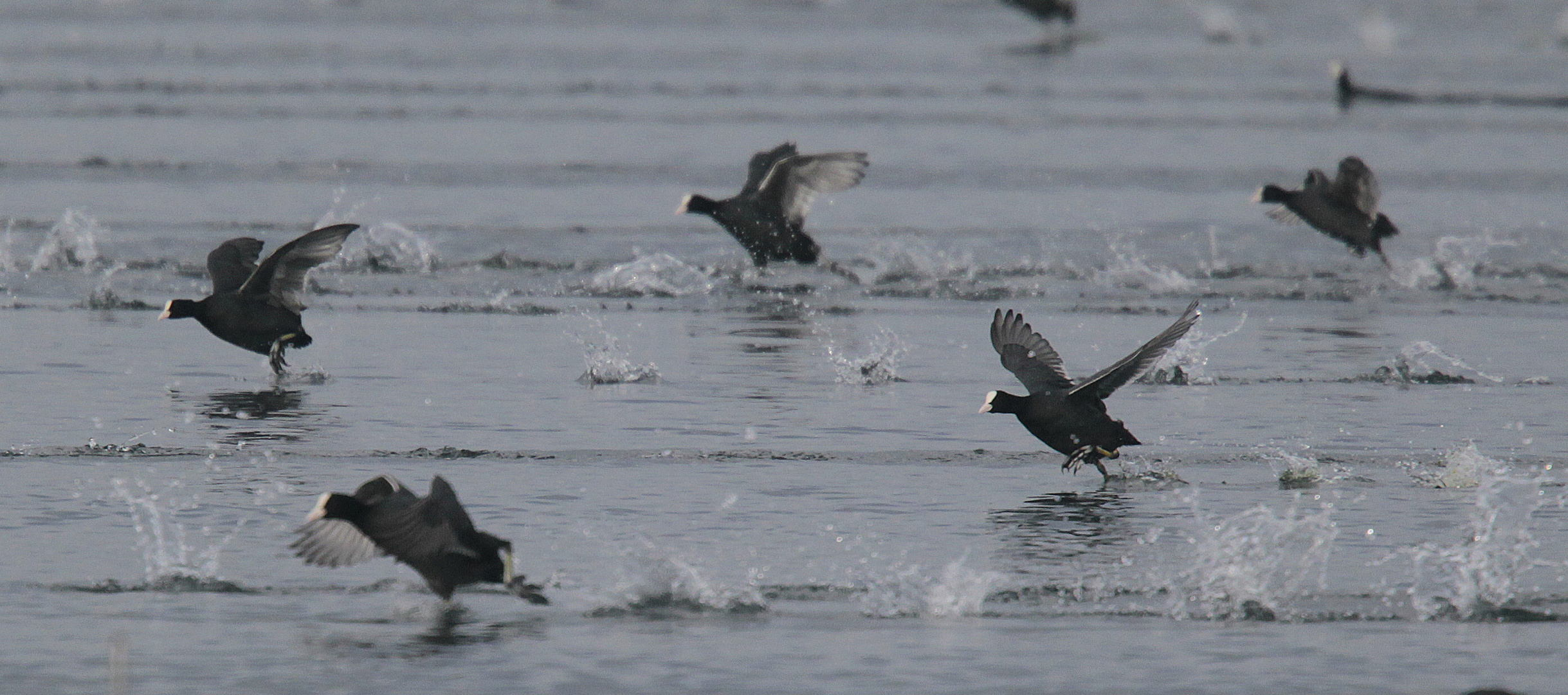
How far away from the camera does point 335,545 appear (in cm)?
743

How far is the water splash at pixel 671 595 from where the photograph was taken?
23.6ft

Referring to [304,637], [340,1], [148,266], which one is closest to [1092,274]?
[148,266]

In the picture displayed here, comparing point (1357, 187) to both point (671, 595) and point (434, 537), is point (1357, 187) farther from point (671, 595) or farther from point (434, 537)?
point (434, 537)

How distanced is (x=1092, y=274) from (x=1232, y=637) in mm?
10855

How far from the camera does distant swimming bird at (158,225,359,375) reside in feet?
38.9

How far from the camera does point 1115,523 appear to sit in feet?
28.2

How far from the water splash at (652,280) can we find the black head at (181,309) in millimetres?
4614

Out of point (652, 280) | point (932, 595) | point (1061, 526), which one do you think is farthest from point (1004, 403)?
point (652, 280)

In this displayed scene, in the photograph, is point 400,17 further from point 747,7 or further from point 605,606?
point 605,606

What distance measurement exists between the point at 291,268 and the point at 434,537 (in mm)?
5350

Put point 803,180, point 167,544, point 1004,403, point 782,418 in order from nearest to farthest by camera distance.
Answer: point 167,544, point 1004,403, point 782,418, point 803,180

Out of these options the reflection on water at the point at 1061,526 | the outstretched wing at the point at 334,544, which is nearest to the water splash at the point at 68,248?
the reflection on water at the point at 1061,526

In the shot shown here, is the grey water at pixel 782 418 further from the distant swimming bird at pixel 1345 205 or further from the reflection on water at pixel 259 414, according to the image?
the distant swimming bird at pixel 1345 205

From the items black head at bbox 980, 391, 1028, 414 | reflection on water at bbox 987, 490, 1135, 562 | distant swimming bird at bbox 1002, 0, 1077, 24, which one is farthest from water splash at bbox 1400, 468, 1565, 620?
distant swimming bird at bbox 1002, 0, 1077, 24
